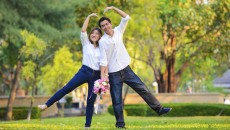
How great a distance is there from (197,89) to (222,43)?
109 feet

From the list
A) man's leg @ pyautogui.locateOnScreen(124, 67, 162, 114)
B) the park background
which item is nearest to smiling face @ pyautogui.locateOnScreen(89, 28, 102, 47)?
man's leg @ pyautogui.locateOnScreen(124, 67, 162, 114)

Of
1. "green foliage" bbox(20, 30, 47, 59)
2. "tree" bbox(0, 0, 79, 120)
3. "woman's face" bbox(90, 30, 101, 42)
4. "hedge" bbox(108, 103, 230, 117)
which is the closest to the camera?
"woman's face" bbox(90, 30, 101, 42)

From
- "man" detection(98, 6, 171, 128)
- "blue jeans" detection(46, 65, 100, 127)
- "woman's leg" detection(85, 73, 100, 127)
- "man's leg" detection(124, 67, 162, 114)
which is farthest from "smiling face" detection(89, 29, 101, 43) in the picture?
"man's leg" detection(124, 67, 162, 114)

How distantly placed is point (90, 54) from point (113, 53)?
1.50 feet

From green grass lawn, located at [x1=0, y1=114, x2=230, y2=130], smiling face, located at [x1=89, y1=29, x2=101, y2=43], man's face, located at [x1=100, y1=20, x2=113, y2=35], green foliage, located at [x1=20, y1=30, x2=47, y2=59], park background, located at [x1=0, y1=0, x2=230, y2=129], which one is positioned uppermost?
park background, located at [x1=0, y1=0, x2=230, y2=129]

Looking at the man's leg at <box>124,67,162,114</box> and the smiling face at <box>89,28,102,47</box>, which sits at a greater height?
the smiling face at <box>89,28,102,47</box>

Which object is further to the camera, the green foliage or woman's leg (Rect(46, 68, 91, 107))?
the green foliage

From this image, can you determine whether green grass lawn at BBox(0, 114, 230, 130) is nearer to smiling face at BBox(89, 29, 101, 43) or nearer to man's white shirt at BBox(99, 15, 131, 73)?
man's white shirt at BBox(99, 15, 131, 73)

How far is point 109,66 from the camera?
32.2ft

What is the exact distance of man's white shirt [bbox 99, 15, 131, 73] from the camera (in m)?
9.65

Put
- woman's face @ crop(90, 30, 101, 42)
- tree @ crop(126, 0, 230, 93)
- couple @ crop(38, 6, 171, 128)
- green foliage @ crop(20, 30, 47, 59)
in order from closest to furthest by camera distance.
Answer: couple @ crop(38, 6, 171, 128) < woman's face @ crop(90, 30, 101, 42) < green foliage @ crop(20, 30, 47, 59) < tree @ crop(126, 0, 230, 93)

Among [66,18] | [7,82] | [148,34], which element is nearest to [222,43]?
[148,34]

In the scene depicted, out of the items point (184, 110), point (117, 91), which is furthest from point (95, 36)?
point (184, 110)

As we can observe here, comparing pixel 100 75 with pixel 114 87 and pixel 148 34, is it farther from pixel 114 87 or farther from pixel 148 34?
pixel 148 34
